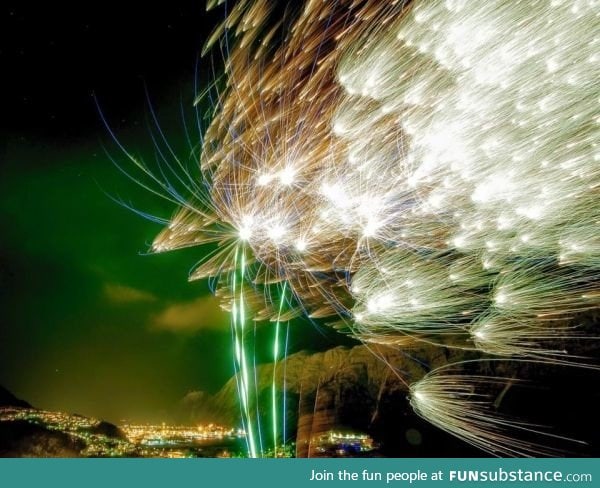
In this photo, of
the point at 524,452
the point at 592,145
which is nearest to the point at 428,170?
the point at 592,145

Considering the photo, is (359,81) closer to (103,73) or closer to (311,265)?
(311,265)

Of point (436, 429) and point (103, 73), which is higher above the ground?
point (103, 73)

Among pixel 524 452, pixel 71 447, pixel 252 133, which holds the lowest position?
pixel 524 452

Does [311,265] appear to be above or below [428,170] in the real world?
below

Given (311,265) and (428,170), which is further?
(311,265)

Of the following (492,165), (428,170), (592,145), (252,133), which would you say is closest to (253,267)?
(252,133)

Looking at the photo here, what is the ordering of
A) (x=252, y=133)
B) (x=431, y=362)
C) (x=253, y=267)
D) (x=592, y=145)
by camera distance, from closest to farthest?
(x=592, y=145), (x=252, y=133), (x=253, y=267), (x=431, y=362)
